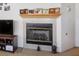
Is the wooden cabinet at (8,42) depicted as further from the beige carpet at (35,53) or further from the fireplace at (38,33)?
the fireplace at (38,33)

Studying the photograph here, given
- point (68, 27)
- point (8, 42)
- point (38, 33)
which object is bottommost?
point (8, 42)

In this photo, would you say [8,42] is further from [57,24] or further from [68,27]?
[68,27]

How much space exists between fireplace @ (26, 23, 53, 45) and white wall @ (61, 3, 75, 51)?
23 cm

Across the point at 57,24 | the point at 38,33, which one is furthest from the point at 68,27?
the point at 38,33

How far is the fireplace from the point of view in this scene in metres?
2.55

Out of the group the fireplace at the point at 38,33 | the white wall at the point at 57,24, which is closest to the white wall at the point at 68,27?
the white wall at the point at 57,24

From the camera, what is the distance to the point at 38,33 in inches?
102

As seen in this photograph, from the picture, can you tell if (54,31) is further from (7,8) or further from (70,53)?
(7,8)

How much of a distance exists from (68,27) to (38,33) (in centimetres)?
51

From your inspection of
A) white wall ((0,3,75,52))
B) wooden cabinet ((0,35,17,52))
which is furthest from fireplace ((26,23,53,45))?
wooden cabinet ((0,35,17,52))

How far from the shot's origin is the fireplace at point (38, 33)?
2555 millimetres

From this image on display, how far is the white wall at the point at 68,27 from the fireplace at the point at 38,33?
228 millimetres

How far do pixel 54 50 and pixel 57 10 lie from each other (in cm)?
65

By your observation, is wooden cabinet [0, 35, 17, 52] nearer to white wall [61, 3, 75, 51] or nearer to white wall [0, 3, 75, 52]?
white wall [0, 3, 75, 52]
